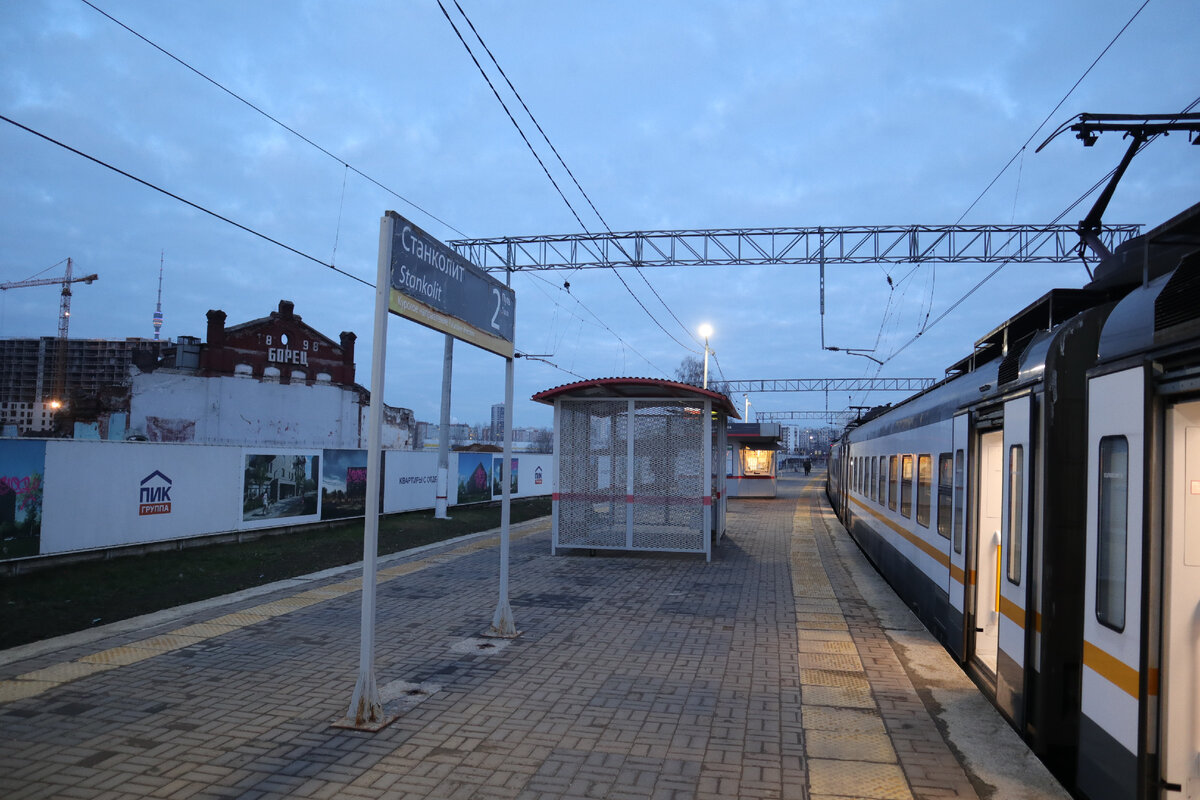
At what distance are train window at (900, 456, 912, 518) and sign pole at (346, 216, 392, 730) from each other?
296 inches

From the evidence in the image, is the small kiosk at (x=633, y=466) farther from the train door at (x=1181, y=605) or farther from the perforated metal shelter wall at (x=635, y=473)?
the train door at (x=1181, y=605)

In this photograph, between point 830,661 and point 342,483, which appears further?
point 342,483

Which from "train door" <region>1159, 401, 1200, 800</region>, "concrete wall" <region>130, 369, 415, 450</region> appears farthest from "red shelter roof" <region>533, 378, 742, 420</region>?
"concrete wall" <region>130, 369, 415, 450</region>

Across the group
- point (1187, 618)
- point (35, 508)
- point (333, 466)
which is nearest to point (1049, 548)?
point (1187, 618)

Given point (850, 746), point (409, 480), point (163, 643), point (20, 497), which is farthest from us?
point (409, 480)

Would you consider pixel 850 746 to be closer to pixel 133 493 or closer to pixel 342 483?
pixel 133 493

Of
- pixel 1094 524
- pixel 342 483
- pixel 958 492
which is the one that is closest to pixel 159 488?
pixel 342 483

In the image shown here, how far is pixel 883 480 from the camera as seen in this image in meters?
13.3

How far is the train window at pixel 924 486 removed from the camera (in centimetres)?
929

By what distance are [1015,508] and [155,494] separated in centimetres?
1322

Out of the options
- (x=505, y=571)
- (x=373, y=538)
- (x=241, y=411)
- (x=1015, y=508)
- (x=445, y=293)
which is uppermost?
(x=445, y=293)

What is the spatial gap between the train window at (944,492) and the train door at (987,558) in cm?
85

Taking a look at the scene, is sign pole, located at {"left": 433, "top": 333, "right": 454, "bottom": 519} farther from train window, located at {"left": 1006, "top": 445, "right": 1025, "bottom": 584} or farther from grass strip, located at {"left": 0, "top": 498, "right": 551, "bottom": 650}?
train window, located at {"left": 1006, "top": 445, "right": 1025, "bottom": 584}

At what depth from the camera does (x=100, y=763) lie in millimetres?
4992
